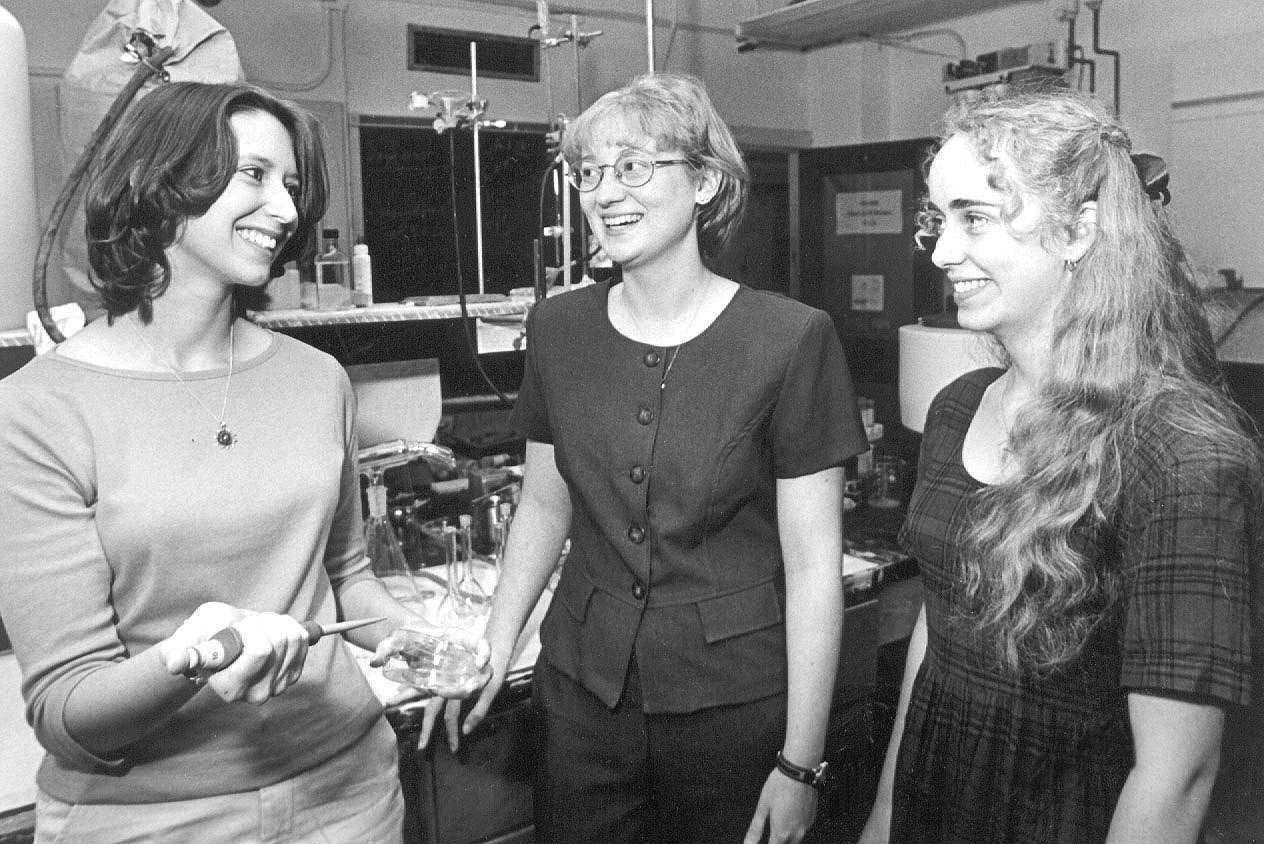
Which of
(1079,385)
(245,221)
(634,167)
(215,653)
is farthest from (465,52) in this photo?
(215,653)

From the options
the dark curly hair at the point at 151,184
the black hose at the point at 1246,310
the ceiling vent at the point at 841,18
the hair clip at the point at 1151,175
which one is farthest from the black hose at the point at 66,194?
the black hose at the point at 1246,310

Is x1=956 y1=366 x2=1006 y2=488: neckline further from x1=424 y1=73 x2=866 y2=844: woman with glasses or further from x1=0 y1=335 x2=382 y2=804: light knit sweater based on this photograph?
x1=0 y1=335 x2=382 y2=804: light knit sweater

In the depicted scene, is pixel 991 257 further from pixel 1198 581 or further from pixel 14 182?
pixel 14 182

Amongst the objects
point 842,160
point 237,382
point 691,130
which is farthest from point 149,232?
point 842,160

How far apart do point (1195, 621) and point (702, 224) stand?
0.85 meters

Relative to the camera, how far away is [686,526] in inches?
55.1


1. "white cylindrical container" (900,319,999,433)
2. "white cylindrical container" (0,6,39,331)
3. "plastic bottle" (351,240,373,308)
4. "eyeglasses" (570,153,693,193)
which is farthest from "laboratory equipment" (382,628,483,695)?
"white cylindrical container" (900,319,999,433)

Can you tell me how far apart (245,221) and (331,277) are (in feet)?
3.88

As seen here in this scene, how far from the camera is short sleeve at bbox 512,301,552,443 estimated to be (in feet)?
5.17

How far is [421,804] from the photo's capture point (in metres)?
1.67

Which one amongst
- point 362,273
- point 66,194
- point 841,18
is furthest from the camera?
point 841,18

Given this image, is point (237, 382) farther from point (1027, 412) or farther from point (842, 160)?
point (842, 160)

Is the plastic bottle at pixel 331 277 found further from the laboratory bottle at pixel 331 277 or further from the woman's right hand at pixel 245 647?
the woman's right hand at pixel 245 647

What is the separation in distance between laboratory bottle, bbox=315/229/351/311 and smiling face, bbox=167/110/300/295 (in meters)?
0.88
